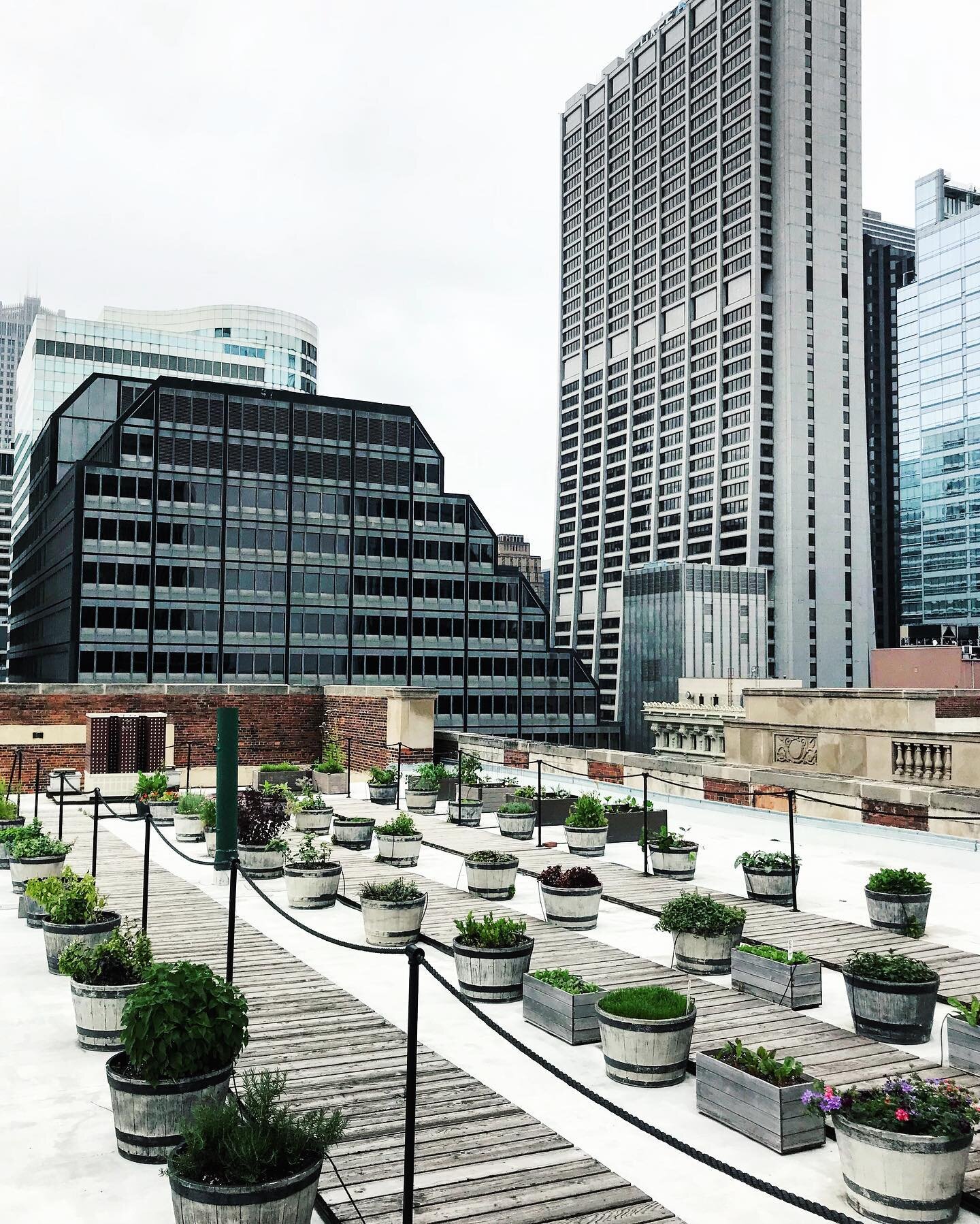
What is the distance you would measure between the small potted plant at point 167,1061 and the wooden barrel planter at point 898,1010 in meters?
5.72

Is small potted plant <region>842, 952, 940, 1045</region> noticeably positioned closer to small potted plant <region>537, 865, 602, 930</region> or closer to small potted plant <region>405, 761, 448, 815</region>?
small potted plant <region>537, 865, 602, 930</region>

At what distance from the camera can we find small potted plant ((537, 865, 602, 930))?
46.3 ft

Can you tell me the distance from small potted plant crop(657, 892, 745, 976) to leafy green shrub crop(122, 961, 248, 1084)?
562cm

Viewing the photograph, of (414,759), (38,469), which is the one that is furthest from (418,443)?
(414,759)

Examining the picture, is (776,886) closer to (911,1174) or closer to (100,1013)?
(911,1174)

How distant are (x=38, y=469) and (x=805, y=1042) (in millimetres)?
117512

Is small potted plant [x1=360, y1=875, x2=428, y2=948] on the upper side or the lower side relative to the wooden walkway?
upper

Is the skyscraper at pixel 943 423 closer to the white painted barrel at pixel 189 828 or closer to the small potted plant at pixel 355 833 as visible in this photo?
the small potted plant at pixel 355 833

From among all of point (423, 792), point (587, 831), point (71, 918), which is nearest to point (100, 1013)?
point (71, 918)

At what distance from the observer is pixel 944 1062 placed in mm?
9273

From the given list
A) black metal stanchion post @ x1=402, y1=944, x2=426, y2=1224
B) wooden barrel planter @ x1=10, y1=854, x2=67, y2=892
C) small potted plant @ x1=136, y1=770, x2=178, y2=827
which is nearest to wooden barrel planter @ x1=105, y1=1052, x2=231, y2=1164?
black metal stanchion post @ x1=402, y1=944, x2=426, y2=1224

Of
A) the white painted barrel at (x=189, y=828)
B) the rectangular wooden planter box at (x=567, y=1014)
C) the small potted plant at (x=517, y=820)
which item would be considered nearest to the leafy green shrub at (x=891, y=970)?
the rectangular wooden planter box at (x=567, y=1014)

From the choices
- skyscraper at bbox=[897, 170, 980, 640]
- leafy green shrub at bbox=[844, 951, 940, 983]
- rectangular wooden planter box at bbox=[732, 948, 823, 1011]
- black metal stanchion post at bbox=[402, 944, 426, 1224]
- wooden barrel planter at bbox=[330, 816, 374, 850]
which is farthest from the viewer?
skyscraper at bbox=[897, 170, 980, 640]

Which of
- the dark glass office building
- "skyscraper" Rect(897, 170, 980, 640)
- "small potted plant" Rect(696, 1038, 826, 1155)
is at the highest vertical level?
"skyscraper" Rect(897, 170, 980, 640)
